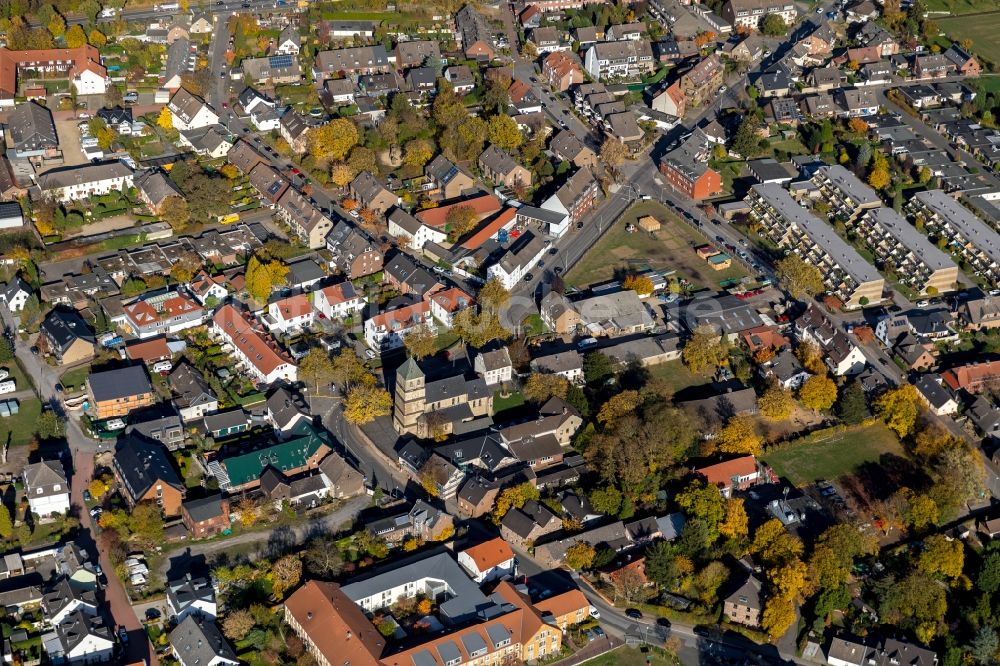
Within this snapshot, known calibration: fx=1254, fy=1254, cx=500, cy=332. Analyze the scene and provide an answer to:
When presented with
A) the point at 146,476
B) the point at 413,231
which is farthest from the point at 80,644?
the point at 413,231

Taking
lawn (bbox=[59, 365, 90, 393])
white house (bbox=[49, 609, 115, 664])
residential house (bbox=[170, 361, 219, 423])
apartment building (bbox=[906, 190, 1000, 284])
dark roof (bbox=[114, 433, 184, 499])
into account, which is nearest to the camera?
white house (bbox=[49, 609, 115, 664])

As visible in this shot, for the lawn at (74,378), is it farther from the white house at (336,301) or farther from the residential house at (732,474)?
the residential house at (732,474)

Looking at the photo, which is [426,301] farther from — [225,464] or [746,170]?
[746,170]

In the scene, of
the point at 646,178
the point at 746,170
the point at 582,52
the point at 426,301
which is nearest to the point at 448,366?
the point at 426,301

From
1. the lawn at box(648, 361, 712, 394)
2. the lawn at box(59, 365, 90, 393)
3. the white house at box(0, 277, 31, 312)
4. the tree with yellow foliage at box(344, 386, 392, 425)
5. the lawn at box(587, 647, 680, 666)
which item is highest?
the white house at box(0, 277, 31, 312)

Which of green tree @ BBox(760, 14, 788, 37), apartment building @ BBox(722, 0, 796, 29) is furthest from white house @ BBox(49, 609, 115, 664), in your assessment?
green tree @ BBox(760, 14, 788, 37)

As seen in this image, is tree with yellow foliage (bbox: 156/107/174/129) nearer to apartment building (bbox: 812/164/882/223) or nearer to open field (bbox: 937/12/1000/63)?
apartment building (bbox: 812/164/882/223)
